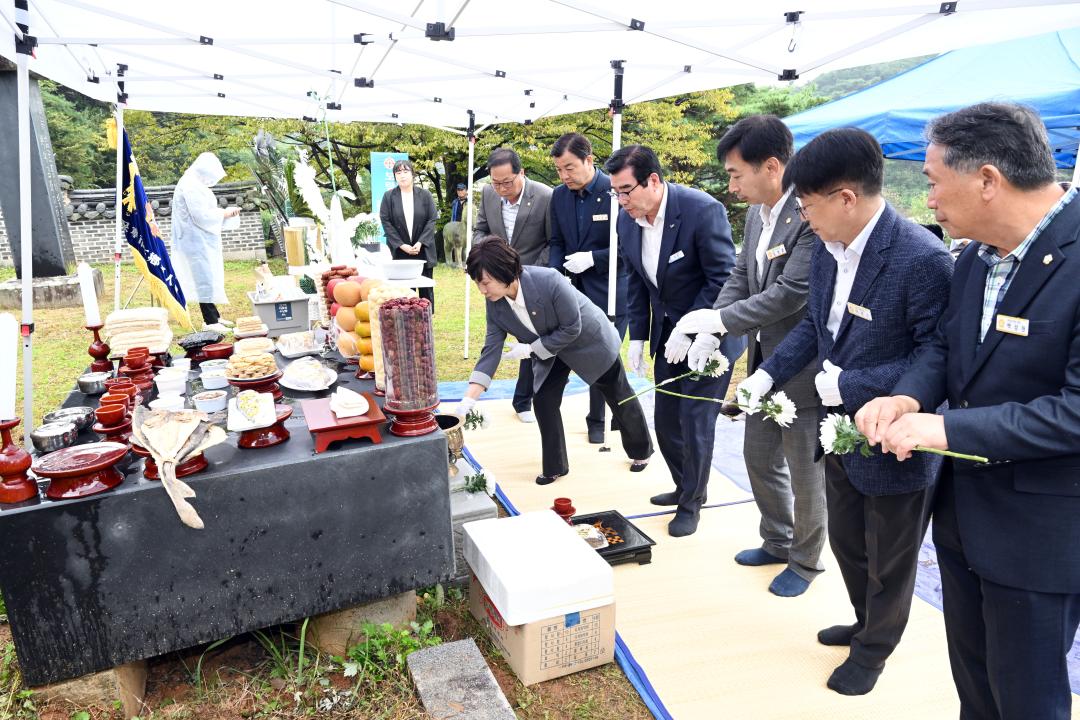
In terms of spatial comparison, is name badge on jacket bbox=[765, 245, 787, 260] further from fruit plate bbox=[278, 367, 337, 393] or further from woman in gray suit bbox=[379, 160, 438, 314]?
woman in gray suit bbox=[379, 160, 438, 314]

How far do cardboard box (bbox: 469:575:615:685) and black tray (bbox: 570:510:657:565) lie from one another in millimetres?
543

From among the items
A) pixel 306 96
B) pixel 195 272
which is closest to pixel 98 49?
pixel 306 96

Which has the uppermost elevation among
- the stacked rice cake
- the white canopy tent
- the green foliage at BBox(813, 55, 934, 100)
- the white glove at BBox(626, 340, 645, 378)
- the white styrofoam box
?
the green foliage at BBox(813, 55, 934, 100)

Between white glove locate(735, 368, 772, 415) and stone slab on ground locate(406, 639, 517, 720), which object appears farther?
white glove locate(735, 368, 772, 415)

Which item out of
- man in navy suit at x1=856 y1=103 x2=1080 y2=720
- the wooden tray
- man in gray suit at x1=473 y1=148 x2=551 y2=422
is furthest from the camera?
man in gray suit at x1=473 y1=148 x2=551 y2=422

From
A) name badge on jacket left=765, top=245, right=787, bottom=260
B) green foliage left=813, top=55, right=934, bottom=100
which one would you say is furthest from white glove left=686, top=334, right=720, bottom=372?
green foliage left=813, top=55, right=934, bottom=100

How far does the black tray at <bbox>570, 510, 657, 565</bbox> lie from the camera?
2.80 metres

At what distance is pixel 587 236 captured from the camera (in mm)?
4191

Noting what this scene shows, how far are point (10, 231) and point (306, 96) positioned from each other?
553cm

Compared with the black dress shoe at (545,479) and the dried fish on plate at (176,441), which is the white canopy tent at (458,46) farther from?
the black dress shoe at (545,479)

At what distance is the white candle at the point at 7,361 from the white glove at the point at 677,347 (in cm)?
217

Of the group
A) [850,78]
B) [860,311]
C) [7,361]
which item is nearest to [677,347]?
[860,311]

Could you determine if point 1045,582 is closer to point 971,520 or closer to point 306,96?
point 971,520

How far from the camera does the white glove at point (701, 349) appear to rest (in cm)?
266
